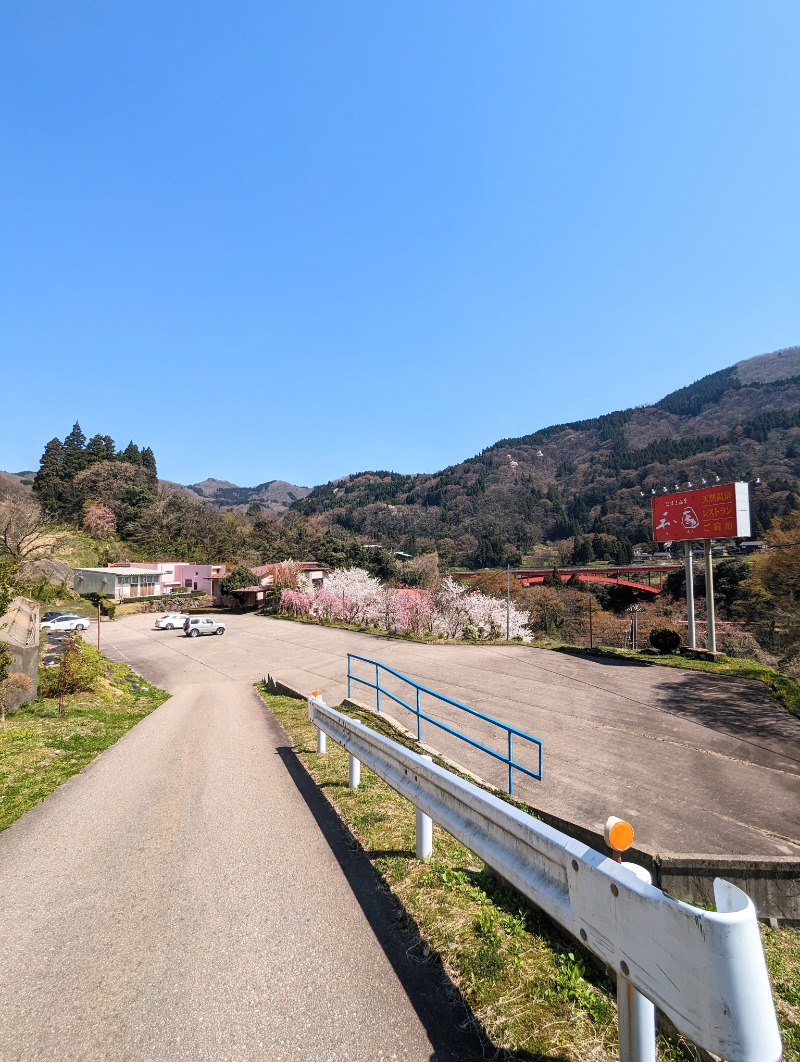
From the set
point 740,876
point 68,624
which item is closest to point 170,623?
point 68,624

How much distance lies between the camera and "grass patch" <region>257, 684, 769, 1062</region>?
88.1 inches

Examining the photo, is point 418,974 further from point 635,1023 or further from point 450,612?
point 450,612

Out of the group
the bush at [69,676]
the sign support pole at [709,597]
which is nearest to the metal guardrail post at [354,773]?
the bush at [69,676]

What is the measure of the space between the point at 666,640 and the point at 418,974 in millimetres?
19192

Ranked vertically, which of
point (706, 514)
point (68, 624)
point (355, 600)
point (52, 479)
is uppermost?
point (52, 479)

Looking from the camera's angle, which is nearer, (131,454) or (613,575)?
(613,575)

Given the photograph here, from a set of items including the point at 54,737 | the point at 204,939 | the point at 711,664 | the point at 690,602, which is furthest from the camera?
the point at 690,602

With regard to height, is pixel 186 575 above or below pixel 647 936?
below

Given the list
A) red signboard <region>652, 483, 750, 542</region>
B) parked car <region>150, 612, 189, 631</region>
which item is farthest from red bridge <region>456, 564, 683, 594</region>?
→ red signboard <region>652, 483, 750, 542</region>

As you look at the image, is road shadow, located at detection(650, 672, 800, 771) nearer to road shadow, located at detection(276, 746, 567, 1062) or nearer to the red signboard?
the red signboard

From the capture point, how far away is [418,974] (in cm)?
266

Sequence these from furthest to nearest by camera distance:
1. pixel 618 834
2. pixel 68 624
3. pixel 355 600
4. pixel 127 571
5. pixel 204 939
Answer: pixel 127 571
pixel 355 600
pixel 68 624
pixel 204 939
pixel 618 834

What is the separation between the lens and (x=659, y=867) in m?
4.29

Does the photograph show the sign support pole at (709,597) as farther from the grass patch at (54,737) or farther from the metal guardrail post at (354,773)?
the grass patch at (54,737)
